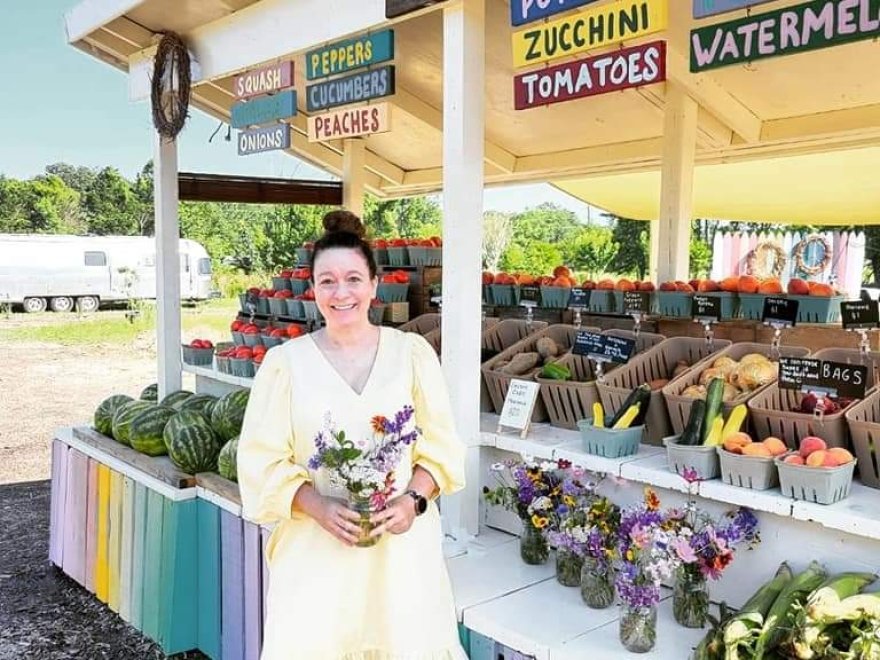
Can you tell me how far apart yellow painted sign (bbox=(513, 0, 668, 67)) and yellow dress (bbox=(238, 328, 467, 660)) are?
1058 mm

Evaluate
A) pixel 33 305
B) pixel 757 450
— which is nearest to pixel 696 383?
pixel 757 450

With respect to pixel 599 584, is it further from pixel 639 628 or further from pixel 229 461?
pixel 229 461

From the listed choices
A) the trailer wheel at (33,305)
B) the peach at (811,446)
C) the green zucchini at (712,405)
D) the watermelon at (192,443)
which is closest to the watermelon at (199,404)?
the watermelon at (192,443)

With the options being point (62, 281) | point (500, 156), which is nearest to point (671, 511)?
point (500, 156)

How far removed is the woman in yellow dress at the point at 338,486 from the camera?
189 cm

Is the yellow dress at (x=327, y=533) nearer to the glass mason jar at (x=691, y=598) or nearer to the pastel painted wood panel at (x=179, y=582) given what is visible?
the glass mason jar at (x=691, y=598)

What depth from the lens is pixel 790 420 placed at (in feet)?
7.55

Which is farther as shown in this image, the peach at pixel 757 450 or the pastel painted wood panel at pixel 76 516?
the pastel painted wood panel at pixel 76 516

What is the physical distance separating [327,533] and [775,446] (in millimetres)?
1217

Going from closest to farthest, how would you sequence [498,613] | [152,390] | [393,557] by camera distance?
1. [393,557]
2. [498,613]
3. [152,390]

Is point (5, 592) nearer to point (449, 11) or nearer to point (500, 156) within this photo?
point (449, 11)

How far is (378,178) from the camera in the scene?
27.9ft

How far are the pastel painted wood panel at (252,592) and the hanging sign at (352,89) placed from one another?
176 centimetres

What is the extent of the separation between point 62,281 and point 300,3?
20616 millimetres
